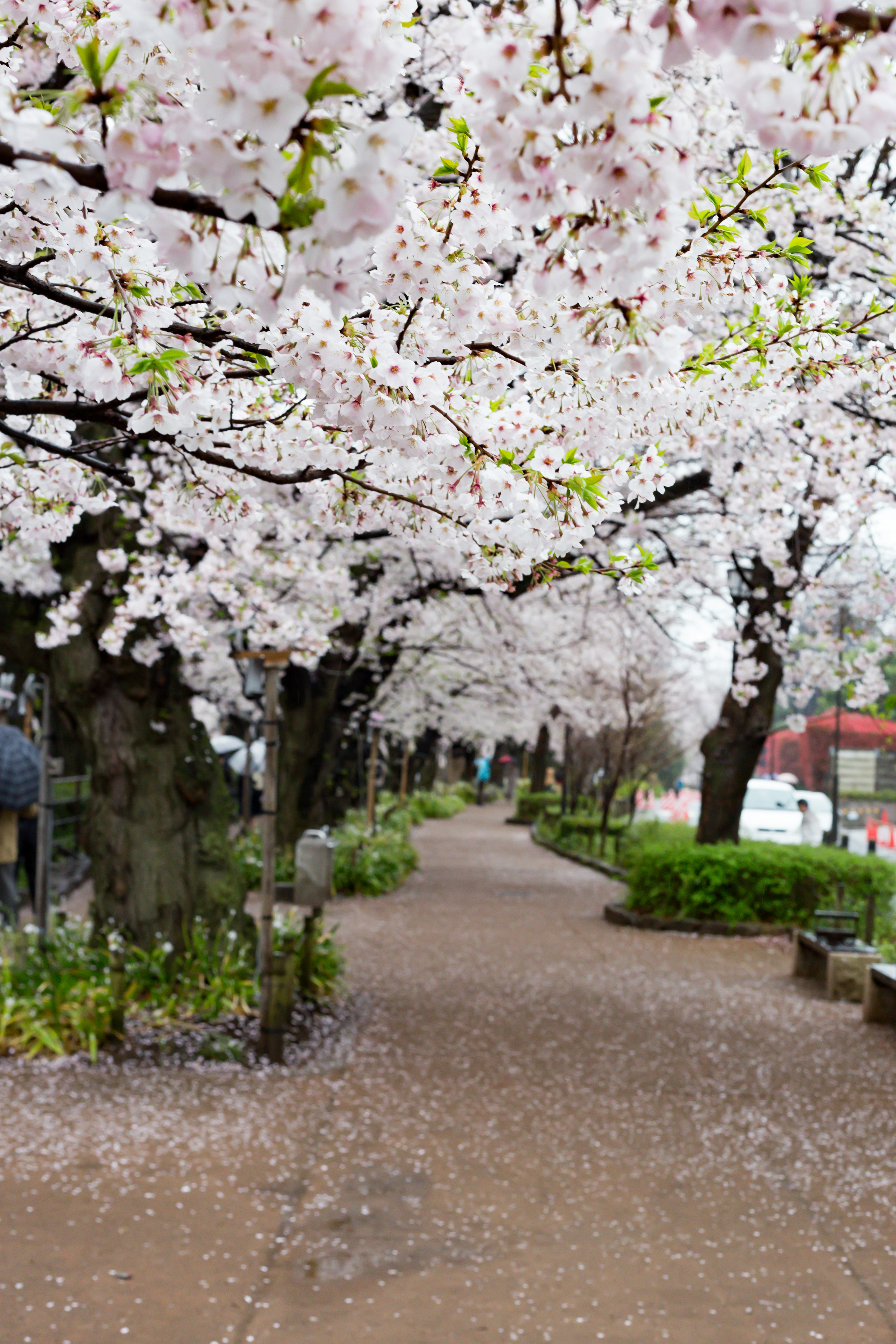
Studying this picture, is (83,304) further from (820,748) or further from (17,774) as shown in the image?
(820,748)

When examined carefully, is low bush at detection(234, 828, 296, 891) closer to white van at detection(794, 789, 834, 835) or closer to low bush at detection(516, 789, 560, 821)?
white van at detection(794, 789, 834, 835)

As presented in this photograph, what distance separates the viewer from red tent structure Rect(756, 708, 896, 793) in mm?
33281

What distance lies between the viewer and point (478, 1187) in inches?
186

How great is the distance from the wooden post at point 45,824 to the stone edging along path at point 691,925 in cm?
684

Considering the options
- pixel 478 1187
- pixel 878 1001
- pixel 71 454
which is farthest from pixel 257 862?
pixel 71 454

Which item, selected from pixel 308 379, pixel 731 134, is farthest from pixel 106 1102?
pixel 731 134

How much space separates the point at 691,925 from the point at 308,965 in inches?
232

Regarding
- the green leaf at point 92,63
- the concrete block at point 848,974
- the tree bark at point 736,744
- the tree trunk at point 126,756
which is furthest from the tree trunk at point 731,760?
the green leaf at point 92,63

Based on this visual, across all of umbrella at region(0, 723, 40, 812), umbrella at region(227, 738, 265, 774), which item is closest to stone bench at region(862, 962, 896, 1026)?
umbrella at region(0, 723, 40, 812)

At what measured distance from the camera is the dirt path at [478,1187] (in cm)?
358

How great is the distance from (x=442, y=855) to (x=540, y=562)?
19.6 m

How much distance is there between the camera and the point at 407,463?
2744 mm

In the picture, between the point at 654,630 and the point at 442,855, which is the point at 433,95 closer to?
the point at 654,630

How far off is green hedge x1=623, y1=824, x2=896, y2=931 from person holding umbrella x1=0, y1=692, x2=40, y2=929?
693 cm
